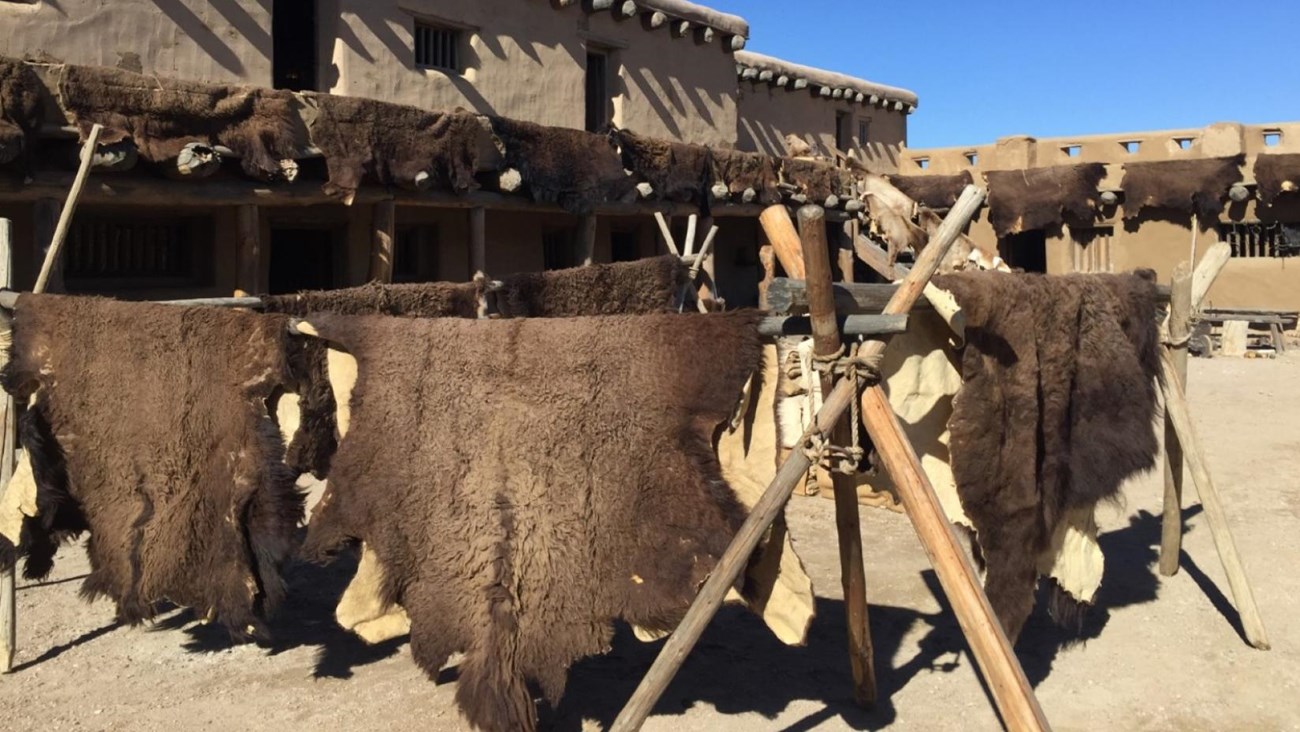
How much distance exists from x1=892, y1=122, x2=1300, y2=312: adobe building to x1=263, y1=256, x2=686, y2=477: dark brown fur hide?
1599cm

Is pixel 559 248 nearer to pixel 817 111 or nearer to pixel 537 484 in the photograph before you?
pixel 817 111

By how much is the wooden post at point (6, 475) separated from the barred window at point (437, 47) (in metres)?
8.01

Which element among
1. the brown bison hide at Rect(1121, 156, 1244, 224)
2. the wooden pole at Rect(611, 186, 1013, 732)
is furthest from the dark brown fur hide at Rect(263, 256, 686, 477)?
the brown bison hide at Rect(1121, 156, 1244, 224)

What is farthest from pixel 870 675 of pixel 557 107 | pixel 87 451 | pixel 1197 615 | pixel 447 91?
pixel 557 107

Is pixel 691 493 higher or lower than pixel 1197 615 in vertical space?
higher

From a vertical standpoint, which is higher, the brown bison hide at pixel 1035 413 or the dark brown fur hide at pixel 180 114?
the dark brown fur hide at pixel 180 114

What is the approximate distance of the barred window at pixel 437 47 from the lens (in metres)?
12.8

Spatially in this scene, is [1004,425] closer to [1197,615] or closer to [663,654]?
[663,654]

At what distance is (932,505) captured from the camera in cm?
351

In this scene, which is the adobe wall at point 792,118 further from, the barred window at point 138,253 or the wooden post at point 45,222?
the wooden post at point 45,222

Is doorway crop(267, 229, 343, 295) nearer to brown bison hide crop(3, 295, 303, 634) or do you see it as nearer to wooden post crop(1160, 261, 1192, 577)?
brown bison hide crop(3, 295, 303, 634)

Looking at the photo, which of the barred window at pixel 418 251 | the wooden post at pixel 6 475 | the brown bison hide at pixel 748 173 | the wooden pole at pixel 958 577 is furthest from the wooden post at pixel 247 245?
the wooden pole at pixel 958 577

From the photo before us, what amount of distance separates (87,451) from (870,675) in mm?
3404

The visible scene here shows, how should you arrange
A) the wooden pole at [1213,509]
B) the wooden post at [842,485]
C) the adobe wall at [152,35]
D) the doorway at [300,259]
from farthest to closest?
the doorway at [300,259] → the adobe wall at [152,35] → the wooden pole at [1213,509] → the wooden post at [842,485]
